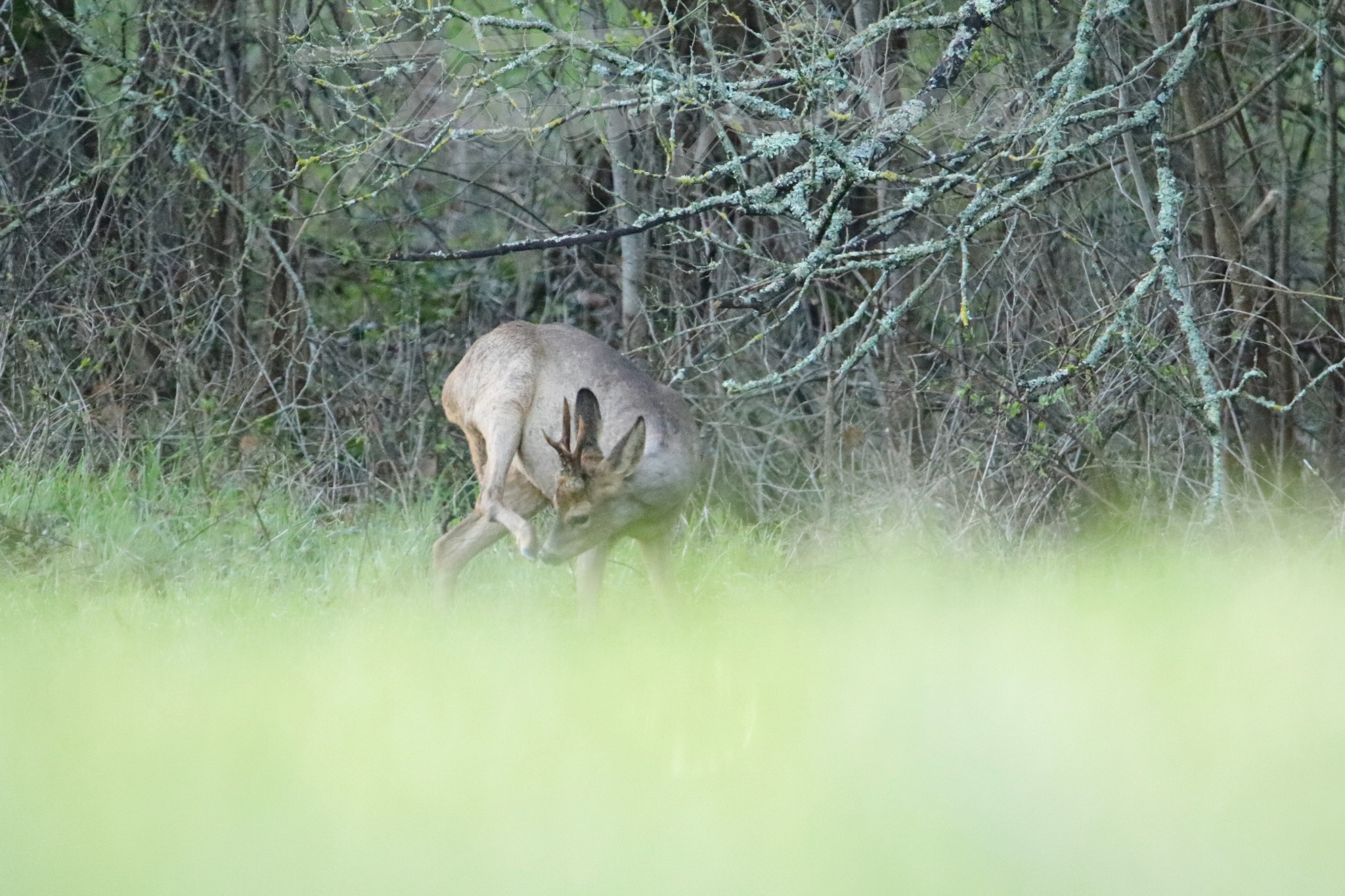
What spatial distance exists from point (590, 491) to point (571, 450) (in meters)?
0.18

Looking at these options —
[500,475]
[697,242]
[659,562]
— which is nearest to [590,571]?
[659,562]

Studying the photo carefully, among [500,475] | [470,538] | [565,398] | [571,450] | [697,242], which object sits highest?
[697,242]

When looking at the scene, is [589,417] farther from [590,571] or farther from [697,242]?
[697,242]

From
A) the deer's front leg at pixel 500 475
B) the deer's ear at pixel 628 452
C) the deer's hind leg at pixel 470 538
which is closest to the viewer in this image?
the deer's ear at pixel 628 452

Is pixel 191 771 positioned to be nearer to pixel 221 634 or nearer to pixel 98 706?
pixel 98 706

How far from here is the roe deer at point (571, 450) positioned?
5.83 metres

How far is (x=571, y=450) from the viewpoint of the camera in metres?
5.77

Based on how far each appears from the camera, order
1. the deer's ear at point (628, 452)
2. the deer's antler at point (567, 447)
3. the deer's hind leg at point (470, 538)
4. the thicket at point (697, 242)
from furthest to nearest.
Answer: the thicket at point (697, 242)
the deer's hind leg at point (470, 538)
the deer's ear at point (628, 452)
the deer's antler at point (567, 447)

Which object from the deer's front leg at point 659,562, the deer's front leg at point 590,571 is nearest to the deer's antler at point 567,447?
the deer's front leg at point 590,571

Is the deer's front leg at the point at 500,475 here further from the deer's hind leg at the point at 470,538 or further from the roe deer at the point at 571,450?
the deer's hind leg at the point at 470,538

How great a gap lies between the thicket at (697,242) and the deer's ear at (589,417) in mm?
476

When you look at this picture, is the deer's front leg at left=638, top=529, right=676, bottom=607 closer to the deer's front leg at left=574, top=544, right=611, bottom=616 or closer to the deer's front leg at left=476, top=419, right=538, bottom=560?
the deer's front leg at left=574, top=544, right=611, bottom=616

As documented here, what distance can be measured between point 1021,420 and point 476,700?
3.75 meters

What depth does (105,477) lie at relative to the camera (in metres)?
8.06
